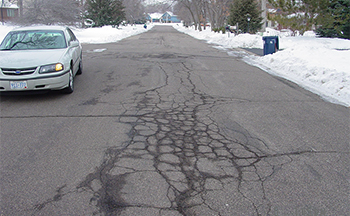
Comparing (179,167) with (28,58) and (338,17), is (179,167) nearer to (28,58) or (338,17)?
(28,58)

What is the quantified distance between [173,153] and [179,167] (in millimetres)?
433

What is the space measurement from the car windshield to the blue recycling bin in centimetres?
1038

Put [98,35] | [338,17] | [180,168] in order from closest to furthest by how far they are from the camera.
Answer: [180,168]
[338,17]
[98,35]

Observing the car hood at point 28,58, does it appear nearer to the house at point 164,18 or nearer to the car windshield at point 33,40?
the car windshield at point 33,40

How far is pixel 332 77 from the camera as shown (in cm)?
908

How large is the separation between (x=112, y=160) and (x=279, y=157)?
2338mm

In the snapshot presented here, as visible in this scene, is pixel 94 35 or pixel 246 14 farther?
pixel 94 35

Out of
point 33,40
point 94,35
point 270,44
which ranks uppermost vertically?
point 94,35

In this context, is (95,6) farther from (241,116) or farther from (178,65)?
(241,116)

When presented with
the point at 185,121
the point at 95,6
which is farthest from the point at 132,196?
the point at 95,6

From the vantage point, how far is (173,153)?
435cm

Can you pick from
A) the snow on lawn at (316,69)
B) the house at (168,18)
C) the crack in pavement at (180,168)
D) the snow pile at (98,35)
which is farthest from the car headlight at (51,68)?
the house at (168,18)

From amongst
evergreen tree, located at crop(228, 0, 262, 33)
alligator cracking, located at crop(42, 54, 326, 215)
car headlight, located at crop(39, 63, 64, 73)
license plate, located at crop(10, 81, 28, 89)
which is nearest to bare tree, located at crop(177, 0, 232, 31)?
evergreen tree, located at crop(228, 0, 262, 33)

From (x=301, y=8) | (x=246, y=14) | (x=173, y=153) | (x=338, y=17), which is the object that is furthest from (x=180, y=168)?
(x=246, y=14)
